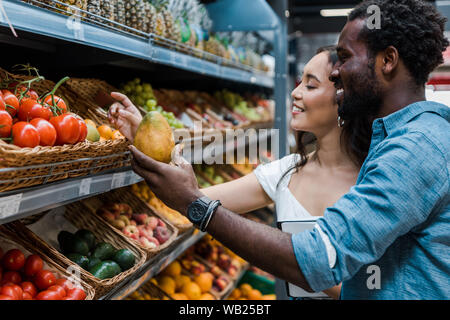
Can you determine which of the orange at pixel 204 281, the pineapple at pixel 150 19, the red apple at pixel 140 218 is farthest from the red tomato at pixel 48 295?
the orange at pixel 204 281

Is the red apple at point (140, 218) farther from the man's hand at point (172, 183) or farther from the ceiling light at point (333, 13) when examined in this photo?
the ceiling light at point (333, 13)

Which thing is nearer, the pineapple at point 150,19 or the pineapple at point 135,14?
the pineapple at point 135,14

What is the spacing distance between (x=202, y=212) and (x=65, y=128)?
0.48m

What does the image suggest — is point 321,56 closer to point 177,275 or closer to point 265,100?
point 177,275

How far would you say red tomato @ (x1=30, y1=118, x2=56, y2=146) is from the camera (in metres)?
1.12

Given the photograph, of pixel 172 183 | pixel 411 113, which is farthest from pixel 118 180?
pixel 411 113

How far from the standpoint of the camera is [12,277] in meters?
1.30

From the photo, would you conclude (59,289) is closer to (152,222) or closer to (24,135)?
(24,135)

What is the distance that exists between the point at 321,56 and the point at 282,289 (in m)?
1.70

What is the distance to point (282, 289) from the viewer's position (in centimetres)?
289

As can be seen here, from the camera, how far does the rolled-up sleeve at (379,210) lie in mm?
903

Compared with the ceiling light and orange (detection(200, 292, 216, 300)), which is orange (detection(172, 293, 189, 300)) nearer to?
orange (detection(200, 292, 216, 300))

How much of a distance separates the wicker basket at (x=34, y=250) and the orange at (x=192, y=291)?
1.23 m

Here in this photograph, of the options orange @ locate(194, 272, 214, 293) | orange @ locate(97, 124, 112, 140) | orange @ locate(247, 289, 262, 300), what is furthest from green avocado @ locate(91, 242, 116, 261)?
orange @ locate(247, 289, 262, 300)
